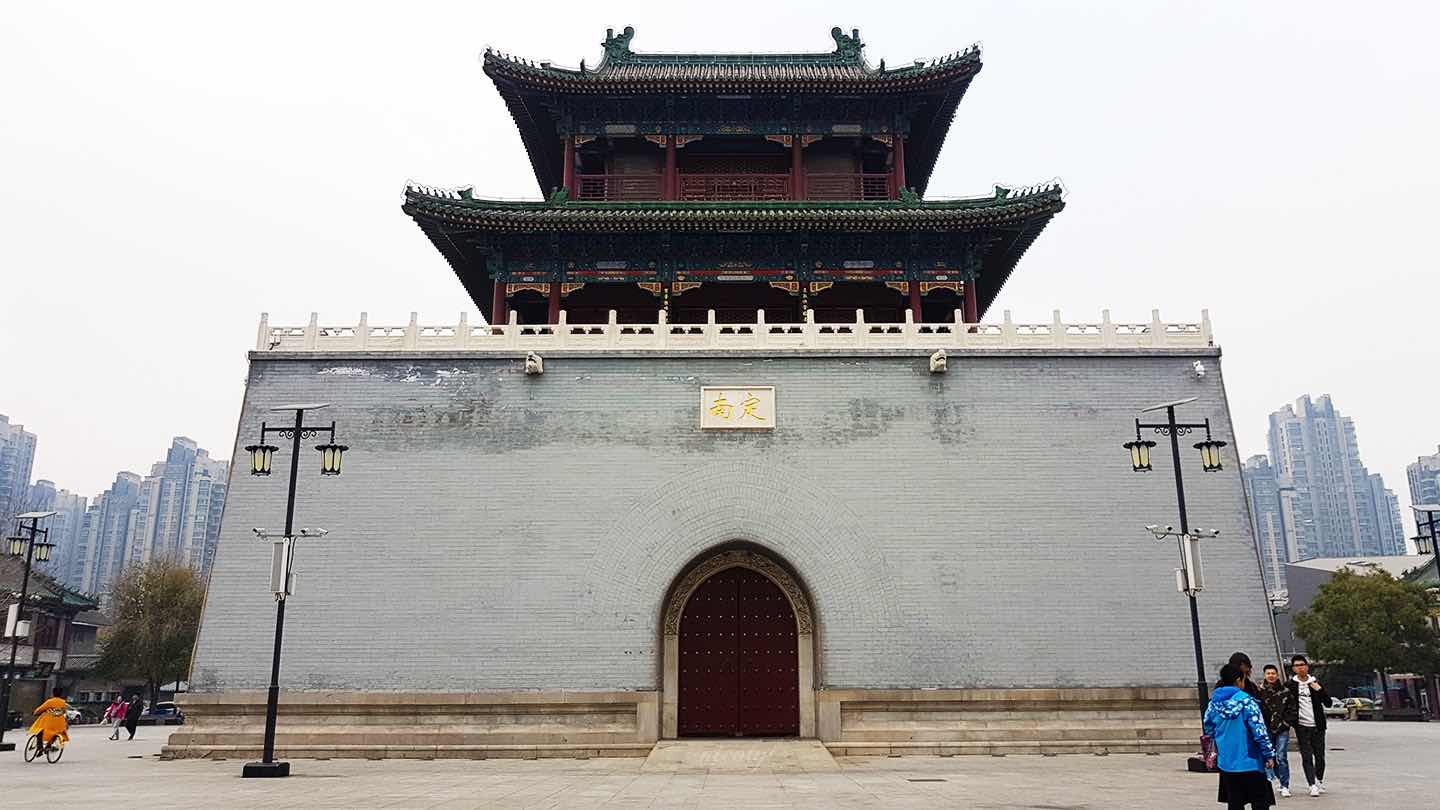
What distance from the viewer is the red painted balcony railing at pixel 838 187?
80.4 feet

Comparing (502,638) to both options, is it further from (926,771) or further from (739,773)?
(926,771)

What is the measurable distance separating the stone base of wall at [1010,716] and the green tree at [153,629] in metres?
35.3

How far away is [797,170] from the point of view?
2425 centimetres

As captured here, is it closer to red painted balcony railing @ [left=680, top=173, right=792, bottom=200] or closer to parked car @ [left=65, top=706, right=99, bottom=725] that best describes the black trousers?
red painted balcony railing @ [left=680, top=173, right=792, bottom=200]

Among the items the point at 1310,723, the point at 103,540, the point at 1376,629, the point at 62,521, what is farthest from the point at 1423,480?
the point at 62,521

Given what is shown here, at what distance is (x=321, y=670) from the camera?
17.4 m

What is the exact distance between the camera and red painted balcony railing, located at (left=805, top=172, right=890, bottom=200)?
80.4 ft

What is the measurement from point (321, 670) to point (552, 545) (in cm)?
450

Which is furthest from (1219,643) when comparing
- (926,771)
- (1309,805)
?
(1309,805)

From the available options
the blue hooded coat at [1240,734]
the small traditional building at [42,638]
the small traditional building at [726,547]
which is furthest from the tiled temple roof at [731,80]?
the small traditional building at [42,638]

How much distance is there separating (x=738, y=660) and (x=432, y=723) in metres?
5.41

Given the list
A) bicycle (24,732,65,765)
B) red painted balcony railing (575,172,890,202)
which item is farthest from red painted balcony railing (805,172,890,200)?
bicycle (24,732,65,765)

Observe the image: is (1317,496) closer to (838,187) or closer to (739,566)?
(838,187)

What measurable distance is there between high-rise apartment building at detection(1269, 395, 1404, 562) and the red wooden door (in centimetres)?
10677
